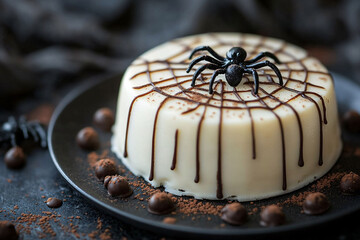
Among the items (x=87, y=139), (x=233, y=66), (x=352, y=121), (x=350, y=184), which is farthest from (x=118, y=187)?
(x=352, y=121)

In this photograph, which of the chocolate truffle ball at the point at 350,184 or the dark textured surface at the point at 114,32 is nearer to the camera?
the chocolate truffle ball at the point at 350,184

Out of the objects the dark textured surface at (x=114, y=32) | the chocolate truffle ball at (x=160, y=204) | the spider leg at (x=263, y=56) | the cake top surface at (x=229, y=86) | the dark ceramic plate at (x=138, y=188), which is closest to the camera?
the dark ceramic plate at (x=138, y=188)

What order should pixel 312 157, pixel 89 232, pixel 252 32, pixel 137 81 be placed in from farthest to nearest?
1. pixel 252 32
2. pixel 137 81
3. pixel 312 157
4. pixel 89 232

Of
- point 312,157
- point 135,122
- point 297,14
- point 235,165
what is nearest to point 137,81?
point 135,122

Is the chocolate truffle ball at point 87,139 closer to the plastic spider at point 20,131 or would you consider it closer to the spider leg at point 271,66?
the plastic spider at point 20,131


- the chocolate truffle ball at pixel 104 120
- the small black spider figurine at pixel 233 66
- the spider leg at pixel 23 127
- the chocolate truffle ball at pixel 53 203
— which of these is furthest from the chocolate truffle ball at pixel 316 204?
the spider leg at pixel 23 127

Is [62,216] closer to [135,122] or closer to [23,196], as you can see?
[23,196]

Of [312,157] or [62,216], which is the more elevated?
[312,157]
